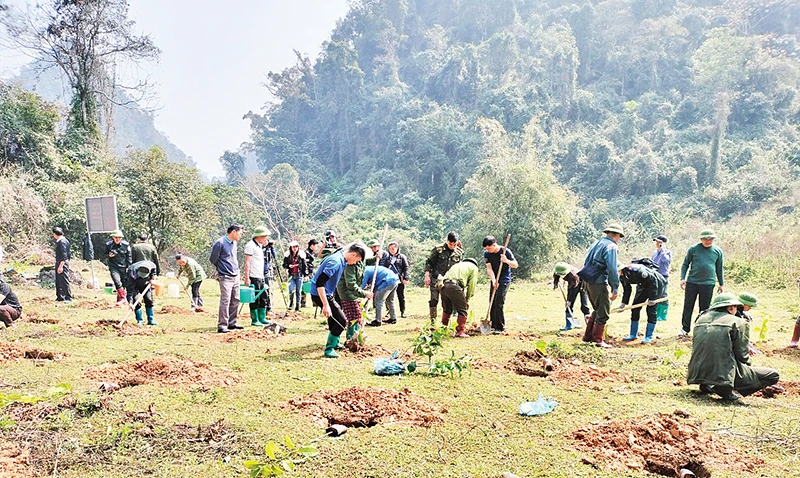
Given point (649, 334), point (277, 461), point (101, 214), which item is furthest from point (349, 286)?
point (101, 214)

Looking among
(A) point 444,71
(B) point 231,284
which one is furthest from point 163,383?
(A) point 444,71

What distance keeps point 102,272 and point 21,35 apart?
13078 millimetres

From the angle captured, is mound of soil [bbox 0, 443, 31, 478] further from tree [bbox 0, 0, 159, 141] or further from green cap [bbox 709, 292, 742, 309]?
tree [bbox 0, 0, 159, 141]

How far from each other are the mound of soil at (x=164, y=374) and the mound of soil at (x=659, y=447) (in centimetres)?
391

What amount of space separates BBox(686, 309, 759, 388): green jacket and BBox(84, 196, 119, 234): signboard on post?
14.3 metres

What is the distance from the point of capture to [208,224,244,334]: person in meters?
8.77

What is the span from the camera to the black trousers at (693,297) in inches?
329

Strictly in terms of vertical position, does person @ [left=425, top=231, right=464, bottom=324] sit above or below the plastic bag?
above

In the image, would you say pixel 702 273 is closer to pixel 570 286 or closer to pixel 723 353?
pixel 570 286

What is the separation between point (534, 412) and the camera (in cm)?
484

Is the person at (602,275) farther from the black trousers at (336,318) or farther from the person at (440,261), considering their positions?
the black trousers at (336,318)

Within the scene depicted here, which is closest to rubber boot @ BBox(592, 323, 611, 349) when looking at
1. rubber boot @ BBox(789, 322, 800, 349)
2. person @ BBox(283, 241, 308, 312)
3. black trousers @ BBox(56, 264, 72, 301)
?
rubber boot @ BBox(789, 322, 800, 349)

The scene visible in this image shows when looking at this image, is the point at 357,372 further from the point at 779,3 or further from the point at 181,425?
the point at 779,3

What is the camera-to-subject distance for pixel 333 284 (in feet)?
21.9
